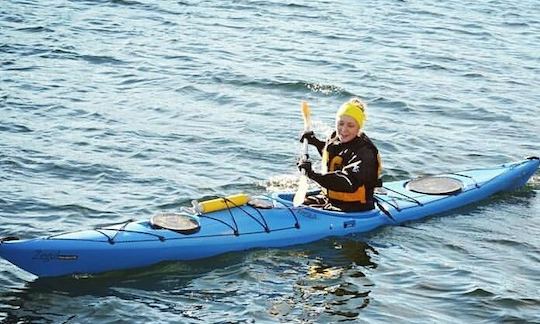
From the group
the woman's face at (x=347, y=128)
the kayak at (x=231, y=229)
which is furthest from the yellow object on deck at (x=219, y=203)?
the woman's face at (x=347, y=128)

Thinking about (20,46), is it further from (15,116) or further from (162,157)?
(162,157)

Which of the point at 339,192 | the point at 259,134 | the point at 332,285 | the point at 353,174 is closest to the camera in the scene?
the point at 332,285

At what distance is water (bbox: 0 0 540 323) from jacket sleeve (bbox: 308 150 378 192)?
0.54m

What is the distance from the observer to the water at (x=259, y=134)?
732 centimetres

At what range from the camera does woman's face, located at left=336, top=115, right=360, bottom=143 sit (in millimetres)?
8227

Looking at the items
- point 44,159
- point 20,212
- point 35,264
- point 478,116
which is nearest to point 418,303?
point 35,264

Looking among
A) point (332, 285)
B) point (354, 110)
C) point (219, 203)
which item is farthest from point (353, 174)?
point (219, 203)

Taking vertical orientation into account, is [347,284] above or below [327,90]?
below

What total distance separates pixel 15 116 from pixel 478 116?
6006 mm

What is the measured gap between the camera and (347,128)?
27.0ft

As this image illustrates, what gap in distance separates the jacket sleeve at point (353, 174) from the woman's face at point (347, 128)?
0.19 metres

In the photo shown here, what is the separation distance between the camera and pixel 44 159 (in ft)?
32.9

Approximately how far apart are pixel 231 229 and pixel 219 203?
25 cm

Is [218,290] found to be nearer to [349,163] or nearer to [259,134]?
[349,163]
